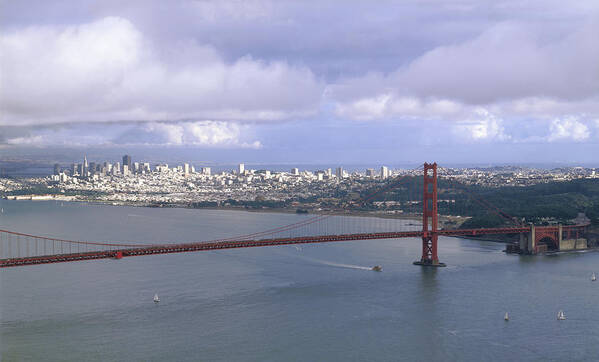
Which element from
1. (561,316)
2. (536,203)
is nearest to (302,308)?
(561,316)

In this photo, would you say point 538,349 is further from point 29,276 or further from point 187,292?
point 29,276

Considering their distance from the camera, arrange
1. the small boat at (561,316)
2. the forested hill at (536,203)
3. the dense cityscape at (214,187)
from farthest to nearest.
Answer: the dense cityscape at (214,187), the forested hill at (536,203), the small boat at (561,316)

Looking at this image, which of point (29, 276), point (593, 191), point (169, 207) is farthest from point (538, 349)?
point (169, 207)

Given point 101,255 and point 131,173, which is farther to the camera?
point 131,173

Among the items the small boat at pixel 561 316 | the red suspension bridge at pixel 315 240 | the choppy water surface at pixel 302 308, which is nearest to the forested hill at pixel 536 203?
the red suspension bridge at pixel 315 240

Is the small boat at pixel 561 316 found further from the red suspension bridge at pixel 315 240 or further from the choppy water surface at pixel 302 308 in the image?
the red suspension bridge at pixel 315 240

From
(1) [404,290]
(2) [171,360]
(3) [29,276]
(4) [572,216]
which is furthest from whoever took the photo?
(4) [572,216]
